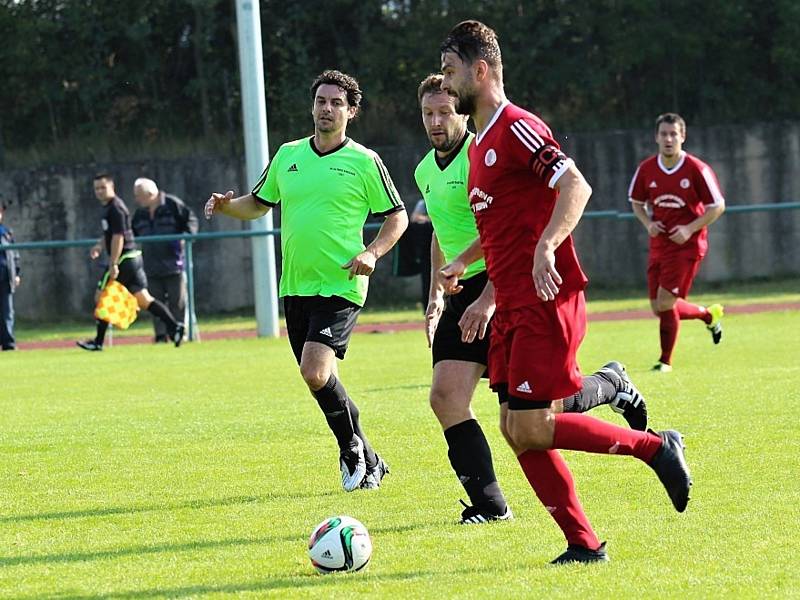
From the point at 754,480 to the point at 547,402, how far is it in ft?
7.10

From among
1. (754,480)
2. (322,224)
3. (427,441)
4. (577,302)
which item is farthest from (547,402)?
(427,441)

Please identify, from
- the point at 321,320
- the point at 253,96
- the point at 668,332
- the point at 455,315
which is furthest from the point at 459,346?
the point at 253,96

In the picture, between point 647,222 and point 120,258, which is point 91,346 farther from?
point 647,222

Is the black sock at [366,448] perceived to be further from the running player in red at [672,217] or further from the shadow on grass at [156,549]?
the running player in red at [672,217]

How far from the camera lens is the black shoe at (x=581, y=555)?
5410 millimetres

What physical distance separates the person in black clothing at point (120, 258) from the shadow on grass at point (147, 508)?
33.1ft

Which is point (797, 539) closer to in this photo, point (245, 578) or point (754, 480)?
point (754, 480)

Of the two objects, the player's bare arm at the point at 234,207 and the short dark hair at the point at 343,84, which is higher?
the short dark hair at the point at 343,84

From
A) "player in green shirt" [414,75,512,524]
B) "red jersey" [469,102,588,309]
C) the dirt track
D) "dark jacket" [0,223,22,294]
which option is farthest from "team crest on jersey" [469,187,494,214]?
the dirt track

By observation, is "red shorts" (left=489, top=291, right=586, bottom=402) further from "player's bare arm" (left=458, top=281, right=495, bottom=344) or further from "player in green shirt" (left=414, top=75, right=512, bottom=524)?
"player in green shirt" (left=414, top=75, right=512, bottom=524)

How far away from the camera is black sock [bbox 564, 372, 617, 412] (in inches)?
255

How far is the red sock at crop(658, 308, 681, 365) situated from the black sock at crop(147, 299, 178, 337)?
23.4 feet

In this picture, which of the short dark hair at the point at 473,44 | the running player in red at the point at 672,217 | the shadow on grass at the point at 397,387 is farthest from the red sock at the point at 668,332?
the short dark hair at the point at 473,44

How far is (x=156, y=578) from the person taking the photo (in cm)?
552
